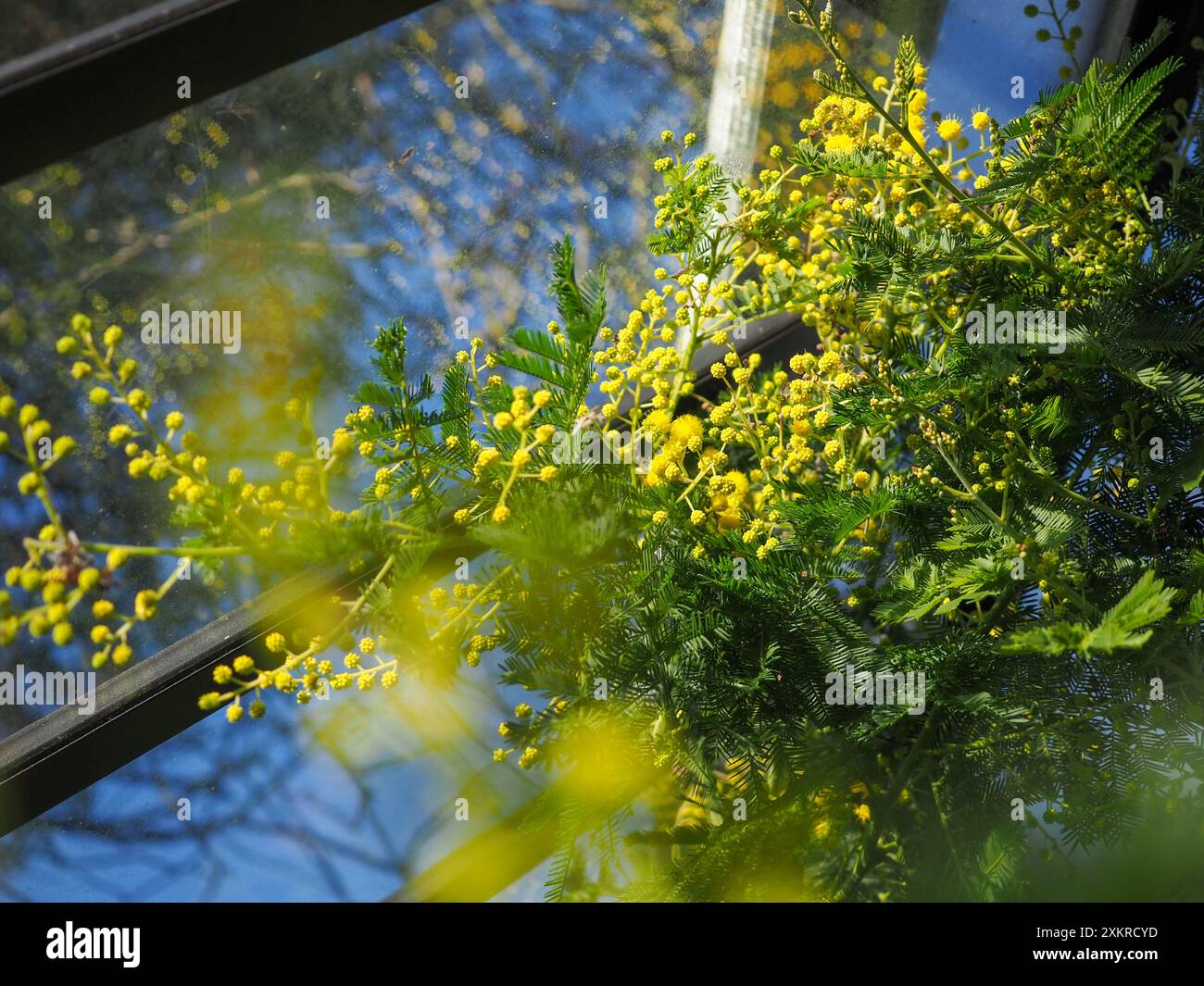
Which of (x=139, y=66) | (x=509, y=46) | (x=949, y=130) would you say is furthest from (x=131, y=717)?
(x=949, y=130)

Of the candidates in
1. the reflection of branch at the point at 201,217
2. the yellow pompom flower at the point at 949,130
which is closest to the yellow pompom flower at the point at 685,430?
the yellow pompom flower at the point at 949,130

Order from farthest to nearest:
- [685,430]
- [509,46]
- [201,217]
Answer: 1. [509,46]
2. [201,217]
3. [685,430]

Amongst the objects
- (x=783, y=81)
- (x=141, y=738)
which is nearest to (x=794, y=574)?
(x=141, y=738)

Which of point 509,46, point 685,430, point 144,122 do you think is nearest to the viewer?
point 685,430

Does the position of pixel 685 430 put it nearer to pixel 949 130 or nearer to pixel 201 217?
pixel 949 130

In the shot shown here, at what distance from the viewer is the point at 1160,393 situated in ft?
2.63

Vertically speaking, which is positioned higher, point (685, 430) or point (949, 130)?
point (949, 130)

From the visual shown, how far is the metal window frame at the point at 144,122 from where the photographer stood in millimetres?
886

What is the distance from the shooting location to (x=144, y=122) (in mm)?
953

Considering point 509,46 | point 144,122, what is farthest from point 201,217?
point 509,46

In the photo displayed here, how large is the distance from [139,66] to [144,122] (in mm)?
54

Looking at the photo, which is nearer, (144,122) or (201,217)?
(144,122)

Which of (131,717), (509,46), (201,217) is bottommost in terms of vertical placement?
(131,717)

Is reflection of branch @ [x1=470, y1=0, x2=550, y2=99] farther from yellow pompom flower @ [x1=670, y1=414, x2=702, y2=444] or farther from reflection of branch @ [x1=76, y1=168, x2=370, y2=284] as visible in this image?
yellow pompom flower @ [x1=670, y1=414, x2=702, y2=444]
